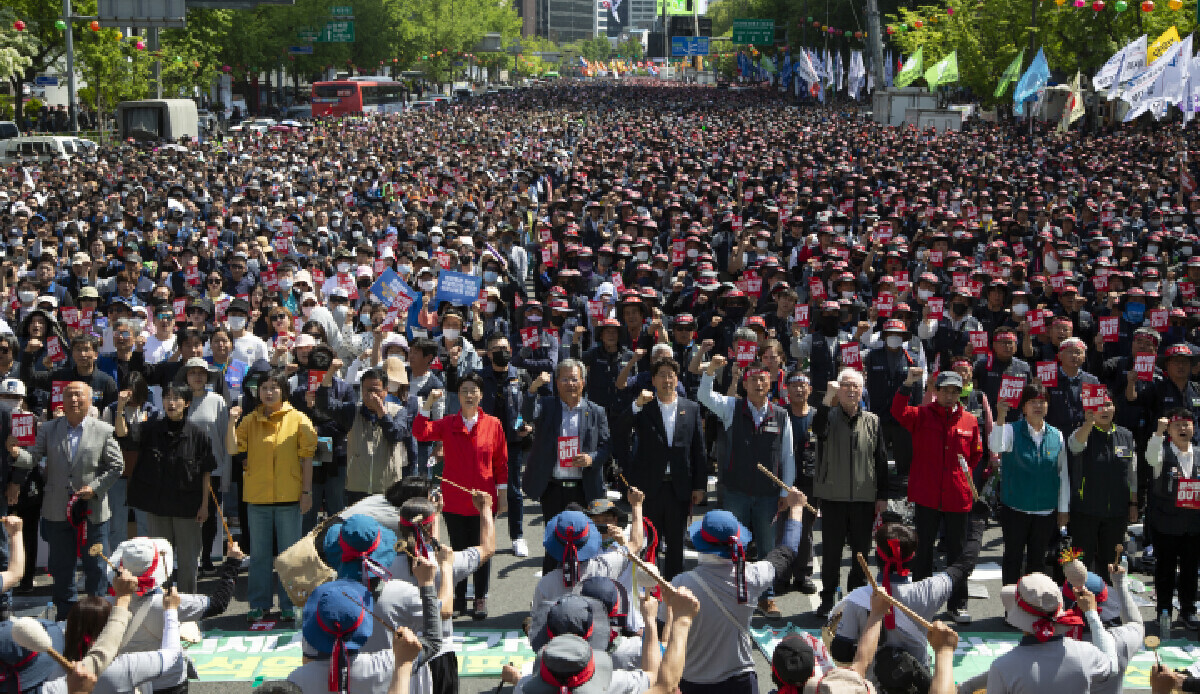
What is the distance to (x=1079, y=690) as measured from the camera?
467 centimetres

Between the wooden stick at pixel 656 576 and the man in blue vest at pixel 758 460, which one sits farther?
the man in blue vest at pixel 758 460

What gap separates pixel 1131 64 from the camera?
83.2 feet

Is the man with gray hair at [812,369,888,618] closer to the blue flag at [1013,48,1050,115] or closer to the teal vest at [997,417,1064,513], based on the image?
the teal vest at [997,417,1064,513]

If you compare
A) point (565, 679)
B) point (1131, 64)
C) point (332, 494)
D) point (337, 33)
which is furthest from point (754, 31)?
point (565, 679)

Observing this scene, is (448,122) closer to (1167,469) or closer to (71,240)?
(71,240)

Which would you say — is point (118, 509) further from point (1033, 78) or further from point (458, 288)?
point (1033, 78)

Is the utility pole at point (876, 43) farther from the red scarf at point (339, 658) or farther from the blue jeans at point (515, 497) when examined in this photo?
the red scarf at point (339, 658)

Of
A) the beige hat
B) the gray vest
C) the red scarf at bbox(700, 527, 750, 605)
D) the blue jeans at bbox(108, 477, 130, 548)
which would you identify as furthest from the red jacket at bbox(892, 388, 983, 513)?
the blue jeans at bbox(108, 477, 130, 548)

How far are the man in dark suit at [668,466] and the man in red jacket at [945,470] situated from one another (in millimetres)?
1398

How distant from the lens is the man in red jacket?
7824 mm

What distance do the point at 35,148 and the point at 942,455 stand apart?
33722mm

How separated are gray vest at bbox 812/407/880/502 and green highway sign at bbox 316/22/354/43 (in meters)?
71.5

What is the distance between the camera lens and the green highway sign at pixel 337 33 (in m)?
74.6

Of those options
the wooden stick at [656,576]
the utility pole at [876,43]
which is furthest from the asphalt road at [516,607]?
the utility pole at [876,43]
